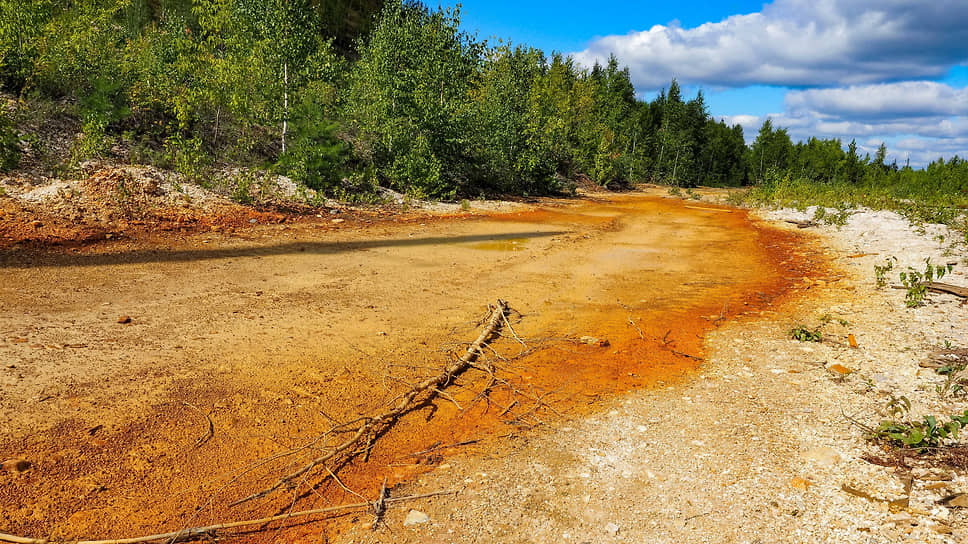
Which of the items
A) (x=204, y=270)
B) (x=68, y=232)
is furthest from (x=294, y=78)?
(x=204, y=270)

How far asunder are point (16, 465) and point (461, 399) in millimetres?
2421

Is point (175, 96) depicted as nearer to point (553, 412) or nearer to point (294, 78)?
point (294, 78)

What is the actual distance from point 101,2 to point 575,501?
18.7m

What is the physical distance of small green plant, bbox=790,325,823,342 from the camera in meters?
4.95

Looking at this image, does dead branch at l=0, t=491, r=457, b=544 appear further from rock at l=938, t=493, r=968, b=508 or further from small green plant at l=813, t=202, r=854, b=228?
small green plant at l=813, t=202, r=854, b=228

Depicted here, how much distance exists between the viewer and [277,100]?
14.6 metres

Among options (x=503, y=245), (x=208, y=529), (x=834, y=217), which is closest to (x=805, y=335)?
(x=208, y=529)

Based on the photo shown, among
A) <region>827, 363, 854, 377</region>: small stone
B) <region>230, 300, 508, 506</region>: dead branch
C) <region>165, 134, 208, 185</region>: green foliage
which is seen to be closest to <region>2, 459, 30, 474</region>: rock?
<region>230, 300, 508, 506</region>: dead branch

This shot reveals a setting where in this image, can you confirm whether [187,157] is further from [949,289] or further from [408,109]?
[949,289]

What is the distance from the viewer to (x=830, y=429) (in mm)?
3348

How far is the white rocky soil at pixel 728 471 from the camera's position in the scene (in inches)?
97.4

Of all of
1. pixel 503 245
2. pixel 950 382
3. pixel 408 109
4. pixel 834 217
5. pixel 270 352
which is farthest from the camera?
pixel 408 109

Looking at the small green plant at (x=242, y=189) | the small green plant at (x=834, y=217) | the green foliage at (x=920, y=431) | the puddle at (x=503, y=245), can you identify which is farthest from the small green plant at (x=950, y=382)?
the small green plant at (x=242, y=189)

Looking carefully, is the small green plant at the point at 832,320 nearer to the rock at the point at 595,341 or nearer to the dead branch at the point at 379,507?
the rock at the point at 595,341
